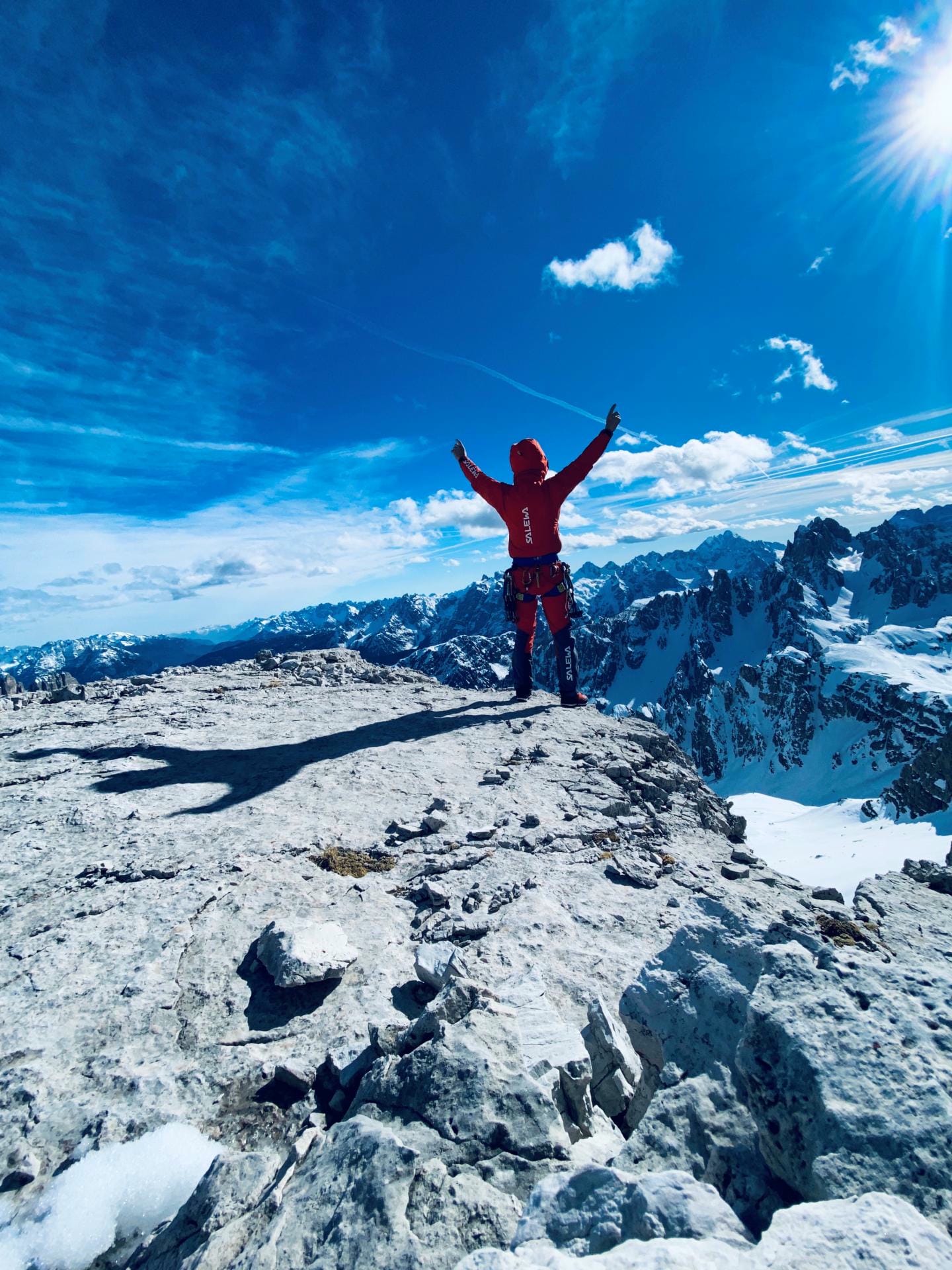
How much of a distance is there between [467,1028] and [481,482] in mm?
12379

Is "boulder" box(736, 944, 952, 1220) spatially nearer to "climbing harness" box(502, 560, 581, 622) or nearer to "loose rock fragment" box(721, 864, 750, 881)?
"loose rock fragment" box(721, 864, 750, 881)

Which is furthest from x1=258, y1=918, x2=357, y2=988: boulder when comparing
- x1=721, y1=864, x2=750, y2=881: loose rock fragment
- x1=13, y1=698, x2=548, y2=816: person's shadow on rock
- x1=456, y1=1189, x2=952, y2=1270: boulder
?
x1=721, y1=864, x2=750, y2=881: loose rock fragment

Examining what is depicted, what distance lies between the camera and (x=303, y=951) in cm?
449

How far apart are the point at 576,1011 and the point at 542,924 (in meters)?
1.02

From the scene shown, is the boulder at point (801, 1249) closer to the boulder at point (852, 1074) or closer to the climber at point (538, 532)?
the boulder at point (852, 1074)

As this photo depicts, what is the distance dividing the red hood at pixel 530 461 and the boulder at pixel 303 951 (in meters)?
10.7

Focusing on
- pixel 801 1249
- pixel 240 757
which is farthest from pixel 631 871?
pixel 240 757

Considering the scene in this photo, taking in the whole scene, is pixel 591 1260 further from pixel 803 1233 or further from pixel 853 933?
pixel 853 933

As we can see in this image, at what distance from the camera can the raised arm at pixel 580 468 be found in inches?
498

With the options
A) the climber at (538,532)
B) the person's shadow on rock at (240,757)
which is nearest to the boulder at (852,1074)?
the person's shadow on rock at (240,757)

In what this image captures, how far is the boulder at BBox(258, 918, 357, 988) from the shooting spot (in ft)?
14.2

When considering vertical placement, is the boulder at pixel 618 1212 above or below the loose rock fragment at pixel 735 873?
above

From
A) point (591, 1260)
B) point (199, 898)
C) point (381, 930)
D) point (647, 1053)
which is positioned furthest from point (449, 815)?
point (591, 1260)

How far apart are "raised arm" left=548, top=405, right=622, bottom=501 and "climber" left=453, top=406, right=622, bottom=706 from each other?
2 cm
